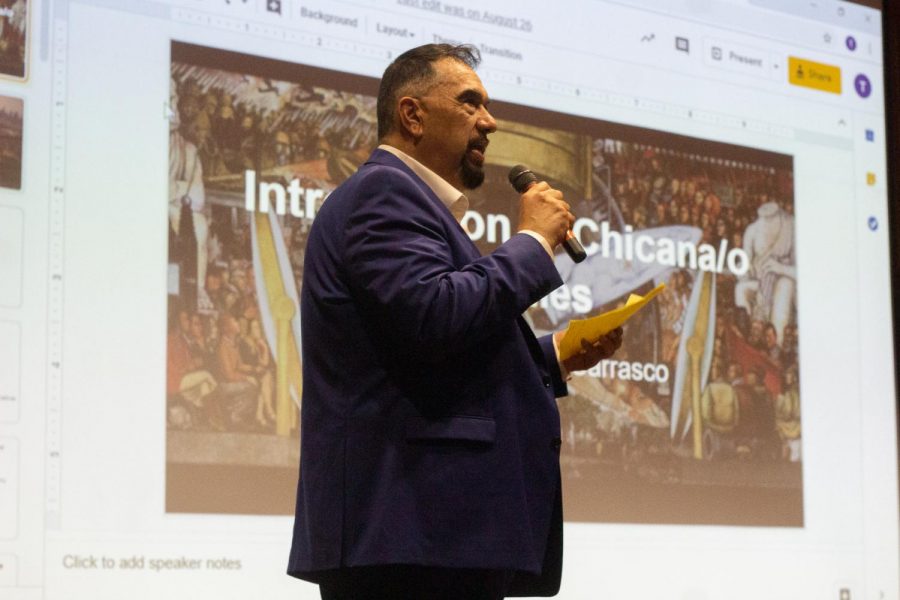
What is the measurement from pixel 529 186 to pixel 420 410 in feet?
1.37

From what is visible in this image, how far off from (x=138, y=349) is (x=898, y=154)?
2.53 metres

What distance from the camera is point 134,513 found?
2578mm

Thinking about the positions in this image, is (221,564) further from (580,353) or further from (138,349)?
(580,353)

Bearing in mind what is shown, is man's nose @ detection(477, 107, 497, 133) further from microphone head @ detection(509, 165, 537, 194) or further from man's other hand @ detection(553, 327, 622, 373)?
man's other hand @ detection(553, 327, 622, 373)

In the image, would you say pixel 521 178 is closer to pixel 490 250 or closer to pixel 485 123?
pixel 485 123

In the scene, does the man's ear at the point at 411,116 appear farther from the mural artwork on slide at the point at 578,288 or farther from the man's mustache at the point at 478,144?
the mural artwork on slide at the point at 578,288

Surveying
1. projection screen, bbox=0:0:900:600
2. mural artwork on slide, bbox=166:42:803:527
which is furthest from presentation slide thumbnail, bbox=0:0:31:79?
mural artwork on slide, bbox=166:42:803:527

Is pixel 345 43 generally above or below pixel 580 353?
above

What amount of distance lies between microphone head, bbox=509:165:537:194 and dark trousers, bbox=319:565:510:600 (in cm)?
57

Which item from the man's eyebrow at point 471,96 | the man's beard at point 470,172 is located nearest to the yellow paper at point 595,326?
the man's beard at point 470,172

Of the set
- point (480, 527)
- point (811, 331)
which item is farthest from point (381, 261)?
point (811, 331)

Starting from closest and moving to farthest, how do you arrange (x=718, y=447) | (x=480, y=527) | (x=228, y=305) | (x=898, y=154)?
(x=480, y=527) → (x=228, y=305) → (x=718, y=447) → (x=898, y=154)

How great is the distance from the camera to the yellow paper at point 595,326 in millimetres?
1725

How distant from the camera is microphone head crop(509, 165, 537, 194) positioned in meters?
1.84
